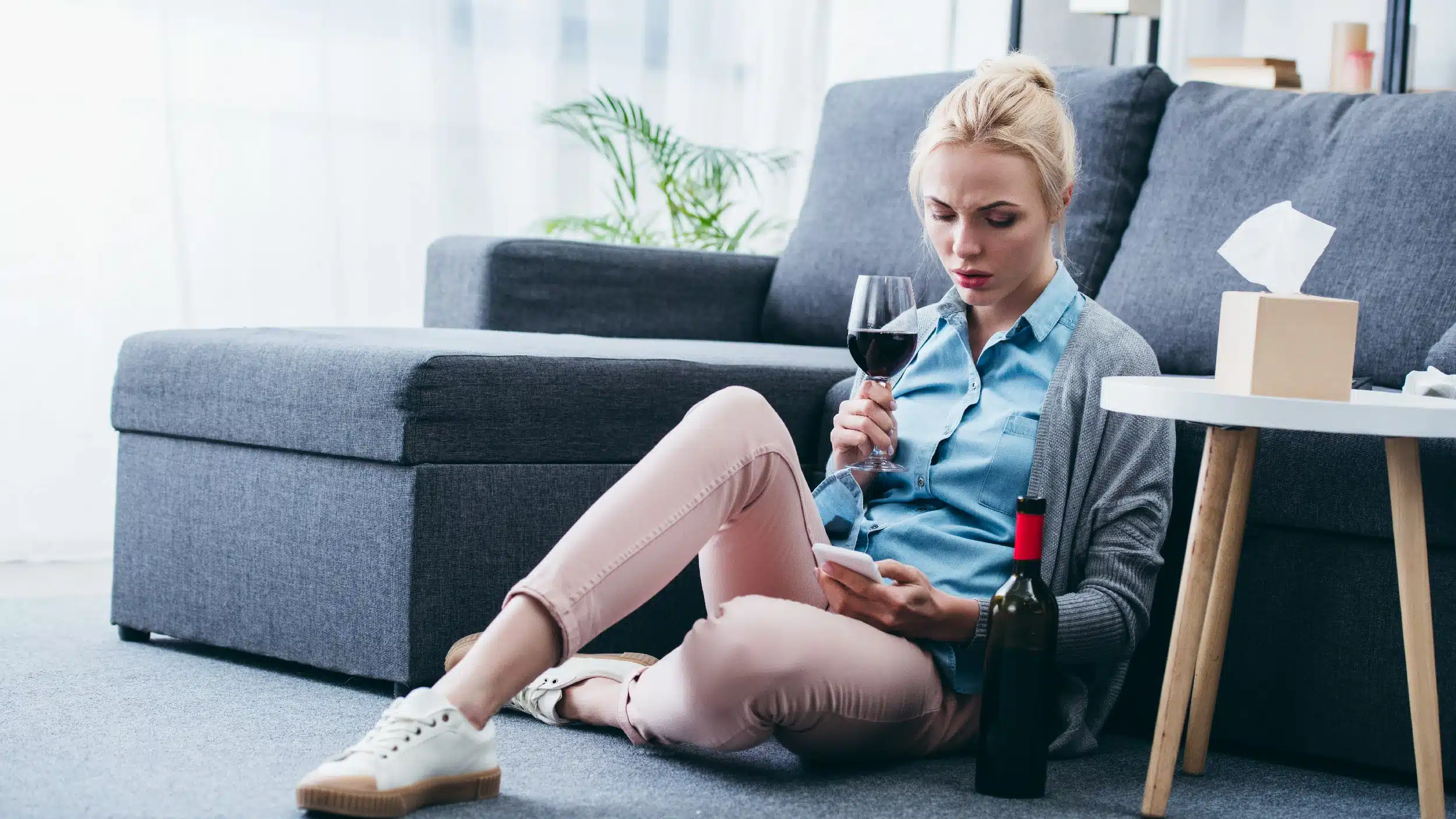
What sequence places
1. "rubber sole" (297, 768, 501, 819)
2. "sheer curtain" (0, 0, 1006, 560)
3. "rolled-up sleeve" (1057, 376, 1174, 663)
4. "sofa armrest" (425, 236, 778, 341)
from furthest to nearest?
"sheer curtain" (0, 0, 1006, 560)
"sofa armrest" (425, 236, 778, 341)
"rolled-up sleeve" (1057, 376, 1174, 663)
"rubber sole" (297, 768, 501, 819)

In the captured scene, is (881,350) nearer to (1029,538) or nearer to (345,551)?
(1029,538)

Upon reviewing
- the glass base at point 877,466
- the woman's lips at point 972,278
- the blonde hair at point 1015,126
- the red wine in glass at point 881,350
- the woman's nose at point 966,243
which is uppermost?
the blonde hair at point 1015,126

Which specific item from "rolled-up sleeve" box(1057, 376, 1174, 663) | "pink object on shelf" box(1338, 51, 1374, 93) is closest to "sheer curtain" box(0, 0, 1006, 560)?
"pink object on shelf" box(1338, 51, 1374, 93)

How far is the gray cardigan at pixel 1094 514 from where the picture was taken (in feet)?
5.21

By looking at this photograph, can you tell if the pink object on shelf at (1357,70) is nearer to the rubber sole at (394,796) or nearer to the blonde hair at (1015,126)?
the blonde hair at (1015,126)

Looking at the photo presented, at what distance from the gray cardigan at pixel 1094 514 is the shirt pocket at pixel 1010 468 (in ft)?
0.06

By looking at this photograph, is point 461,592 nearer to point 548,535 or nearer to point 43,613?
point 548,535

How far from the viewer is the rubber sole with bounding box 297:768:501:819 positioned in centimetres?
135

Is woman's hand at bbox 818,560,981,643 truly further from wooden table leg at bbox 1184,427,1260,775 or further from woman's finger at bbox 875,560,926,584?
wooden table leg at bbox 1184,427,1260,775

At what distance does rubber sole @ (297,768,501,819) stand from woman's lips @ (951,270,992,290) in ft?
2.30

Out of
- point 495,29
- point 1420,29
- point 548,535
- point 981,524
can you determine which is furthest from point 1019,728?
point 1420,29

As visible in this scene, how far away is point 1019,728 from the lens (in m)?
1.51

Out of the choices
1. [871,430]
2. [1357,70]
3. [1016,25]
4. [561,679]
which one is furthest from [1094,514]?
[1357,70]

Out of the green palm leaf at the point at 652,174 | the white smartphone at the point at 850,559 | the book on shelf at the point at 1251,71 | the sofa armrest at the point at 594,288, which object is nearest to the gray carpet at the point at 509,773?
the white smartphone at the point at 850,559
